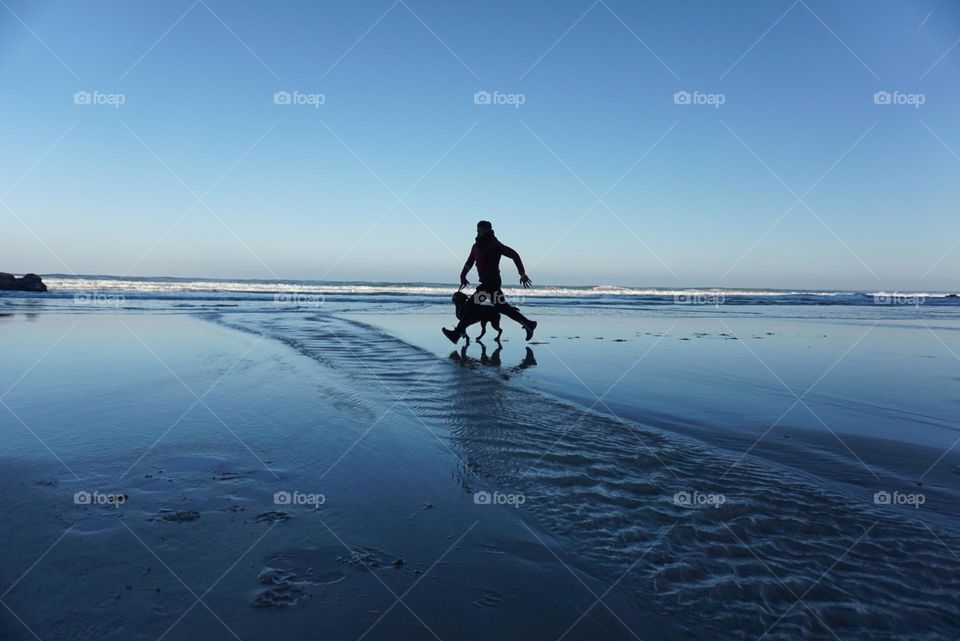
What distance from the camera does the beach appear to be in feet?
6.55

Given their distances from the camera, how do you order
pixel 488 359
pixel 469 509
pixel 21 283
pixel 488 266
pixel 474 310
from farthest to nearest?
pixel 21 283, pixel 474 310, pixel 488 266, pixel 488 359, pixel 469 509

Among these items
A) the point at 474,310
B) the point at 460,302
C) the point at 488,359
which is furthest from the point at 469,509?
the point at 460,302

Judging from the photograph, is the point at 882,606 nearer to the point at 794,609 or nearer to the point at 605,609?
the point at 794,609

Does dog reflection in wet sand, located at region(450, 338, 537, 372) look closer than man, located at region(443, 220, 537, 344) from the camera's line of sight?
Yes

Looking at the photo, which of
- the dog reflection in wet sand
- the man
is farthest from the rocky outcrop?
the dog reflection in wet sand

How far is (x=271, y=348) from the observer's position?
31.2 feet

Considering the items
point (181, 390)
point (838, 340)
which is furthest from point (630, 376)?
point (838, 340)

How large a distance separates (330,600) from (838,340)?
570 inches

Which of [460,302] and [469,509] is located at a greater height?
[460,302]

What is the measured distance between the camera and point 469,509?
9.59ft

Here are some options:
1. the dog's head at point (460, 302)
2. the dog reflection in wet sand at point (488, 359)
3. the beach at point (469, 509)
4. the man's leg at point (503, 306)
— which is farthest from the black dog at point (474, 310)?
the beach at point (469, 509)

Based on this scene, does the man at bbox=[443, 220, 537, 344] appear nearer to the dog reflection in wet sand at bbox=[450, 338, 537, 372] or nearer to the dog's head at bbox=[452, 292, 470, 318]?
the dog's head at bbox=[452, 292, 470, 318]

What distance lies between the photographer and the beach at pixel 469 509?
6.55 ft

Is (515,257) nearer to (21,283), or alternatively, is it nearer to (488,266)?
(488,266)
